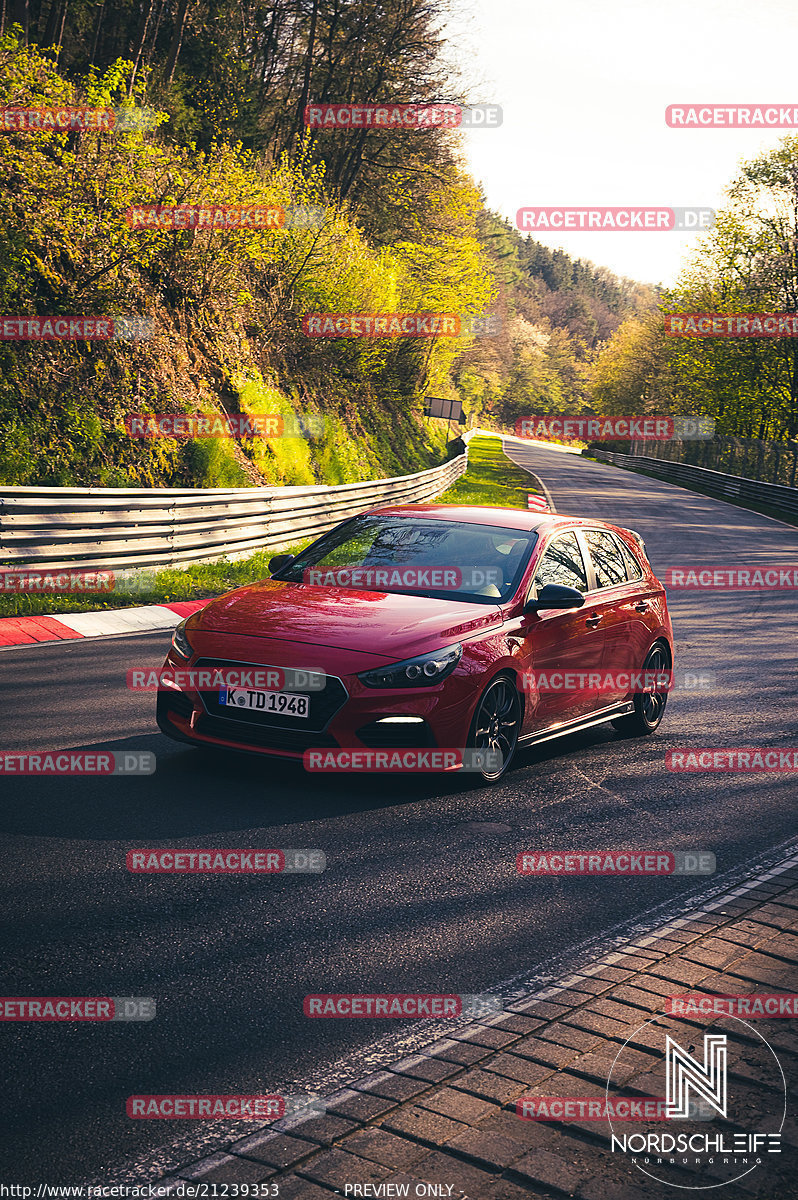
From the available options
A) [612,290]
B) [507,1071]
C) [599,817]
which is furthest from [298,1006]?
[612,290]

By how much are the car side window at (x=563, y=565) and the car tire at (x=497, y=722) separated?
95cm

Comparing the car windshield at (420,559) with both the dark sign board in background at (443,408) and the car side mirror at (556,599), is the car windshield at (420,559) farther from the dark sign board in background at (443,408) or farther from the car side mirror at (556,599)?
the dark sign board in background at (443,408)

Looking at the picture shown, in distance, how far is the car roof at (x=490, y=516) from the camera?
27.2 ft

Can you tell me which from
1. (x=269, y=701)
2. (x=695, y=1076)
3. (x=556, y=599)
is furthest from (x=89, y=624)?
(x=695, y=1076)

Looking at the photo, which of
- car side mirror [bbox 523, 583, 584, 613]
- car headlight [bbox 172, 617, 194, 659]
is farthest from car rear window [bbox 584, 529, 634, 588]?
car headlight [bbox 172, 617, 194, 659]

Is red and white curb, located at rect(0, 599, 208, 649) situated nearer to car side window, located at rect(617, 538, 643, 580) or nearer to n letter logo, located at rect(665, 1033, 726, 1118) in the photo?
car side window, located at rect(617, 538, 643, 580)

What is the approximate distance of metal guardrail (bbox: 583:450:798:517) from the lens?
43.1 meters

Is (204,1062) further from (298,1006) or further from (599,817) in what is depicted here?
(599,817)

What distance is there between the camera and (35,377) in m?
16.6

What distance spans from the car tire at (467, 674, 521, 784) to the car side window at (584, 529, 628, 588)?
5.63ft

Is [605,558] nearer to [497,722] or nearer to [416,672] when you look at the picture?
[497,722]

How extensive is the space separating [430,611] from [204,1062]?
3.91m

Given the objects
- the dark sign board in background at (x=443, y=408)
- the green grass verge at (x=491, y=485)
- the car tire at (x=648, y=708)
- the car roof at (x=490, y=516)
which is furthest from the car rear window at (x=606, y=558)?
the dark sign board in background at (x=443, y=408)

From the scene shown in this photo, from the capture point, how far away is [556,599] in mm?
7445
